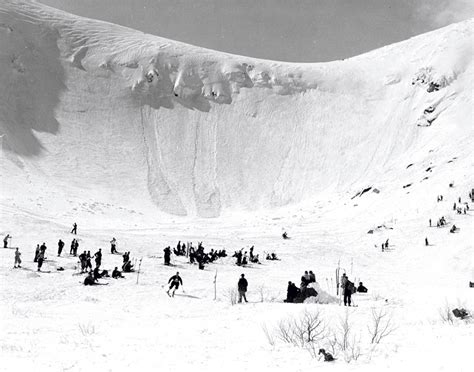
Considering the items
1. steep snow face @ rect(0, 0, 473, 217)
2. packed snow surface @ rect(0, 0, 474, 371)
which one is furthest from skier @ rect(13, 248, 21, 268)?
steep snow face @ rect(0, 0, 473, 217)

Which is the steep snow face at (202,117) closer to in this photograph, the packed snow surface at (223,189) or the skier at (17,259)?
the packed snow surface at (223,189)

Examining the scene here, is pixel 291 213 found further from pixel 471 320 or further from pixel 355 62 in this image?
pixel 355 62

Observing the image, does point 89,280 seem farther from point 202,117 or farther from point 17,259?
point 202,117

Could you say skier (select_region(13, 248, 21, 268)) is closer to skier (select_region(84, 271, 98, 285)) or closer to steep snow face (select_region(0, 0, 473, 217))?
skier (select_region(84, 271, 98, 285))

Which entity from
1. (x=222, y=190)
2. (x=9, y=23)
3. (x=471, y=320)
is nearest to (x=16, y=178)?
(x=222, y=190)

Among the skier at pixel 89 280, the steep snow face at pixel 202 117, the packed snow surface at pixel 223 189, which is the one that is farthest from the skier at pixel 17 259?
the steep snow face at pixel 202 117
